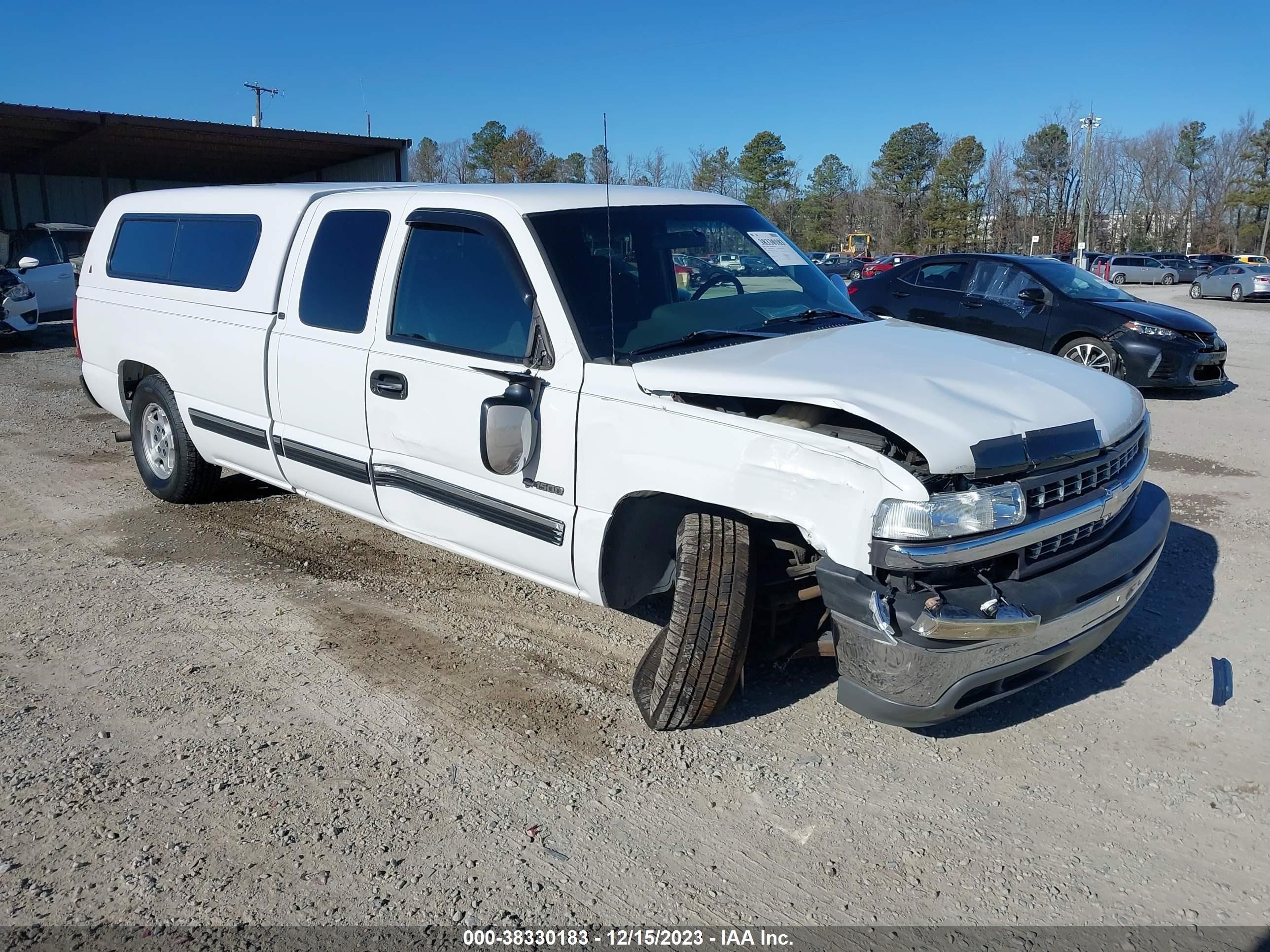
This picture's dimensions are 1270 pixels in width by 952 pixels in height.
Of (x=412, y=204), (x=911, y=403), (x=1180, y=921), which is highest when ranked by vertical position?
(x=412, y=204)

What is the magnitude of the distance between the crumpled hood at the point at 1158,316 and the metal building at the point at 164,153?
16.8 m

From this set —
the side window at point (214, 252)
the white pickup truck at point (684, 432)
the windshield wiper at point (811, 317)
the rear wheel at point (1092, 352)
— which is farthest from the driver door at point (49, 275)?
the windshield wiper at point (811, 317)

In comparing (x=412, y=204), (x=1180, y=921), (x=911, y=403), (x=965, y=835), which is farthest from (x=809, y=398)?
(x=412, y=204)

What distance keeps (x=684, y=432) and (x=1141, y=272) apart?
4472cm

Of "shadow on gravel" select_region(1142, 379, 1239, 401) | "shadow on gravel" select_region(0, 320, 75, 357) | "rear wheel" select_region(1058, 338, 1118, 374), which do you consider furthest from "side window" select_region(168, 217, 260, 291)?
"shadow on gravel" select_region(0, 320, 75, 357)

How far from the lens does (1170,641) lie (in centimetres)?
433

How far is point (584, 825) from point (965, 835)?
119 cm

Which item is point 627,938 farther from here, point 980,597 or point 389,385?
point 389,385

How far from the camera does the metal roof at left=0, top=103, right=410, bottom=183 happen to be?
21156 mm

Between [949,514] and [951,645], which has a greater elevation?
[949,514]

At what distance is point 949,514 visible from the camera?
9.39 feet

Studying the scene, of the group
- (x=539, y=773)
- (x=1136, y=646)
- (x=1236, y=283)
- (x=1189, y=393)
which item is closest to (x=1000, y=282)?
(x=1189, y=393)

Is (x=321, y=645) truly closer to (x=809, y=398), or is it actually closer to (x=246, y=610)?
(x=246, y=610)

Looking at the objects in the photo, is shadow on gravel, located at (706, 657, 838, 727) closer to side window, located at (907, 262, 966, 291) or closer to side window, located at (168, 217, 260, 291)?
side window, located at (168, 217, 260, 291)
